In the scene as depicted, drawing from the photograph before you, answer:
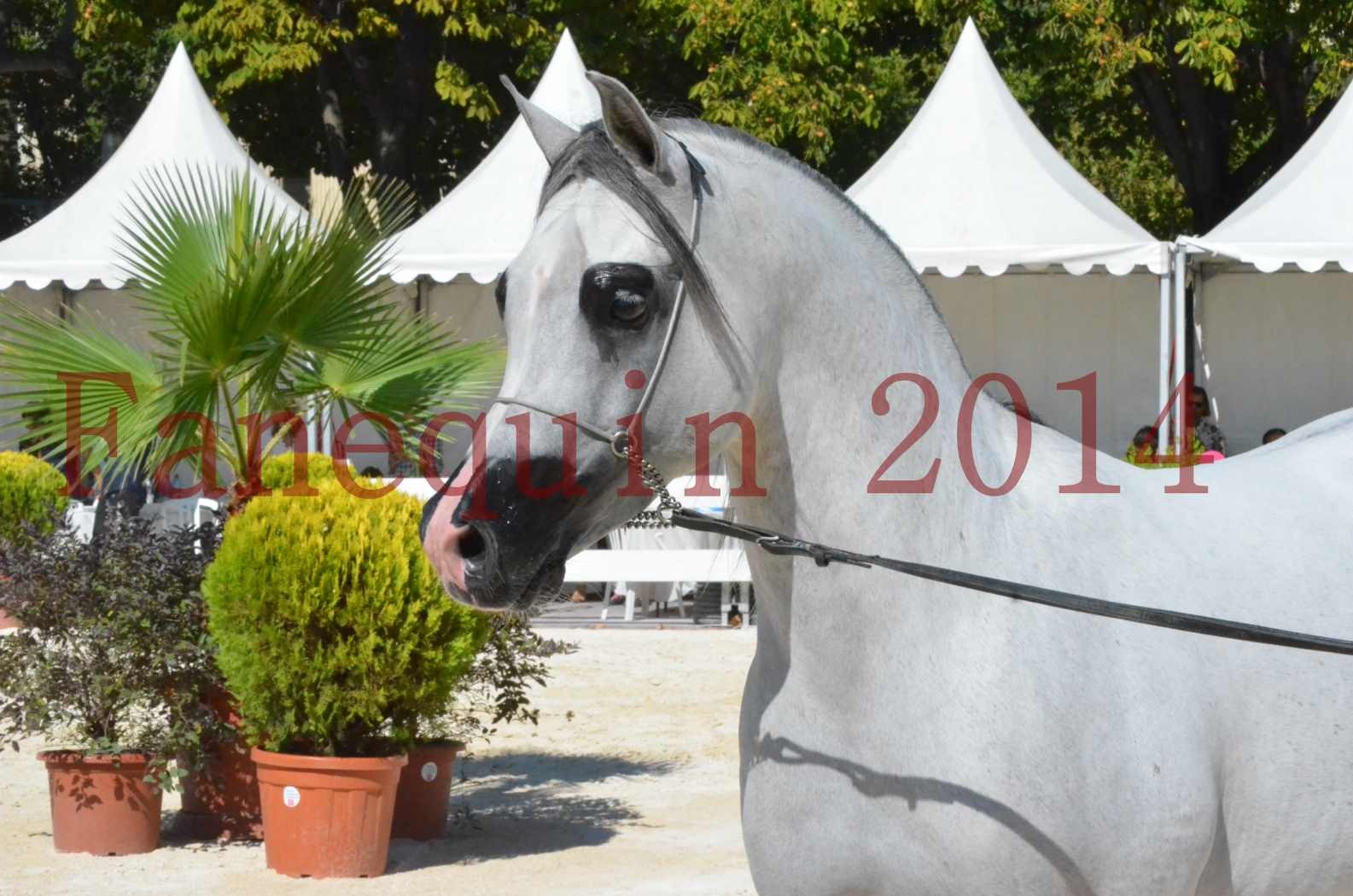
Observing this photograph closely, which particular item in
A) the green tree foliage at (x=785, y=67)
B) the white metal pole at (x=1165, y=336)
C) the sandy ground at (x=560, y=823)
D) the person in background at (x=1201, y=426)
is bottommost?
the sandy ground at (x=560, y=823)

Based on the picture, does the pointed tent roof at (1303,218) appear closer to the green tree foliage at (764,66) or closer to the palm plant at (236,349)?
the green tree foliage at (764,66)

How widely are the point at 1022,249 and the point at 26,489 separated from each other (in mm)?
8193

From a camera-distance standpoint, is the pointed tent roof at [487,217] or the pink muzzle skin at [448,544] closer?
the pink muzzle skin at [448,544]

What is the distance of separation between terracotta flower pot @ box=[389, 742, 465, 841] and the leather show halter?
3.88 metres

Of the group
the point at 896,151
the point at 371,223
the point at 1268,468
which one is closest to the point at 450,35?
the point at 896,151

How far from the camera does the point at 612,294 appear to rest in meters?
2.19

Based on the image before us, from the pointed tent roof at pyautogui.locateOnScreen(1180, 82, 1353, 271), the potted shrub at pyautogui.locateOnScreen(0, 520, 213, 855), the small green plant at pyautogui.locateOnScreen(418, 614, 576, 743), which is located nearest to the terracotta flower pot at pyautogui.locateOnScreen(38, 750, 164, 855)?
the potted shrub at pyautogui.locateOnScreen(0, 520, 213, 855)

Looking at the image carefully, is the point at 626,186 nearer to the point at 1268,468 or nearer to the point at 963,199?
the point at 1268,468

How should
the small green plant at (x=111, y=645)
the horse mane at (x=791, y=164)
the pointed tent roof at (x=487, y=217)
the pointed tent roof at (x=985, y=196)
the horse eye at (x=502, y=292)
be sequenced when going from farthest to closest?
the pointed tent roof at (x=487, y=217), the pointed tent roof at (x=985, y=196), the small green plant at (x=111, y=645), the horse mane at (x=791, y=164), the horse eye at (x=502, y=292)

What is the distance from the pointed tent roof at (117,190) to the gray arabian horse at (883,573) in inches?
396

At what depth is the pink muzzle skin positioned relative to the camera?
2127mm

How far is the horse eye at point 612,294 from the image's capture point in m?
2.19

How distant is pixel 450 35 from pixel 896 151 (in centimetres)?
937

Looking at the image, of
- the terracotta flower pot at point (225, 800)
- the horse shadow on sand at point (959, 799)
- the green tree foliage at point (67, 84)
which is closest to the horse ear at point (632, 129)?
the horse shadow on sand at point (959, 799)
